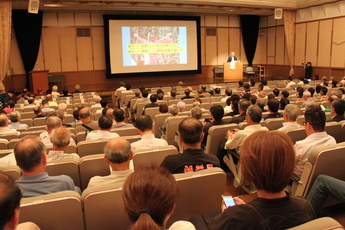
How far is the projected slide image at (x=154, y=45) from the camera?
14195 millimetres

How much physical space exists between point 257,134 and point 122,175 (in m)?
1.16

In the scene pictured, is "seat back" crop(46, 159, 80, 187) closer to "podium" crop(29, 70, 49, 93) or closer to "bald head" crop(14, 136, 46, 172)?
"bald head" crop(14, 136, 46, 172)

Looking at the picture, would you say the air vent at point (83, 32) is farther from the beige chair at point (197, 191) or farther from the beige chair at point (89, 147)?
the beige chair at point (197, 191)

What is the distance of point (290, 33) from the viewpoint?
15.0m

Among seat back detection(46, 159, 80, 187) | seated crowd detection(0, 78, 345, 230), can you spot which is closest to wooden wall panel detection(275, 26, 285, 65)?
seated crowd detection(0, 78, 345, 230)

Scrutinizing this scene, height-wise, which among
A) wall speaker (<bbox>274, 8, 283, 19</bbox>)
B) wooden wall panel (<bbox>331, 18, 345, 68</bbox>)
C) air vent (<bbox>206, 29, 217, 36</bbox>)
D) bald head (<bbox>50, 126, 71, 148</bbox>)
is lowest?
bald head (<bbox>50, 126, 71, 148</bbox>)

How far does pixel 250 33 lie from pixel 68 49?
10223 mm

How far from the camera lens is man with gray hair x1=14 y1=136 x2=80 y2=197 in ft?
6.81

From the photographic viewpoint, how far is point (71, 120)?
5.80 m

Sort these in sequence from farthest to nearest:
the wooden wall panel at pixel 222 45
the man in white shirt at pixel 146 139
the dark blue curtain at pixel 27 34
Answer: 1. the wooden wall panel at pixel 222 45
2. the dark blue curtain at pixel 27 34
3. the man in white shirt at pixel 146 139

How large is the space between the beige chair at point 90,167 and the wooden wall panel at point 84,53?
12441mm

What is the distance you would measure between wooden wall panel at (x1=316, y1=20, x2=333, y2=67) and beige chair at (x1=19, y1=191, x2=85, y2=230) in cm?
1429

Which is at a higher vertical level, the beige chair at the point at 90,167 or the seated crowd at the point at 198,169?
the seated crowd at the point at 198,169

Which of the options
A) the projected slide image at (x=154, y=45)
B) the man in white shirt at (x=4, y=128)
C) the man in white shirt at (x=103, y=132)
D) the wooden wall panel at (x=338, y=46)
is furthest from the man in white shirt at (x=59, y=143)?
the wooden wall panel at (x=338, y=46)
